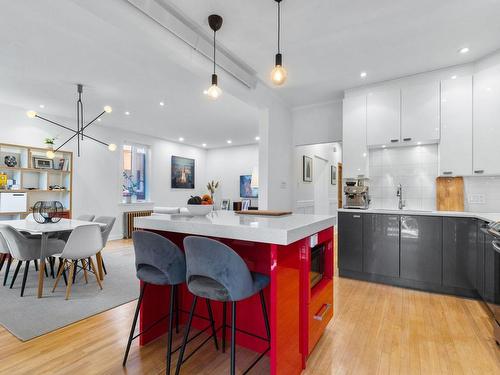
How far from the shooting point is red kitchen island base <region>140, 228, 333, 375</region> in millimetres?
1484

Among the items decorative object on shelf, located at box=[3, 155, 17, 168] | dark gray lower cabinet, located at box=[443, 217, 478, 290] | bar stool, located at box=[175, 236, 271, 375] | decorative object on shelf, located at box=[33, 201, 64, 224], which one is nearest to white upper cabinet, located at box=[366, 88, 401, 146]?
dark gray lower cabinet, located at box=[443, 217, 478, 290]

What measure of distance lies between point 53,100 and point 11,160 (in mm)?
1472

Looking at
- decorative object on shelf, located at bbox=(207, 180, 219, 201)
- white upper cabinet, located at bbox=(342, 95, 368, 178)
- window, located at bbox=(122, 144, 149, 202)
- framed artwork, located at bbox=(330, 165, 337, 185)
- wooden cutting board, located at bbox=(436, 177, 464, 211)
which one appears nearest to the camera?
wooden cutting board, located at bbox=(436, 177, 464, 211)

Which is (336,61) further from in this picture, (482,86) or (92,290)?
(92,290)

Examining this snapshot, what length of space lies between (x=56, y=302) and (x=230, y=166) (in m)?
6.74

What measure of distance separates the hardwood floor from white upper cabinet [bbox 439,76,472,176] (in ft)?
5.53

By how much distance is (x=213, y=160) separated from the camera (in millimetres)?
9430

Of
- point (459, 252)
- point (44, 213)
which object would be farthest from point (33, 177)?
point (459, 252)

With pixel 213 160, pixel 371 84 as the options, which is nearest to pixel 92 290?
pixel 371 84

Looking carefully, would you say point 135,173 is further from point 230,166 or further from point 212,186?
point 230,166

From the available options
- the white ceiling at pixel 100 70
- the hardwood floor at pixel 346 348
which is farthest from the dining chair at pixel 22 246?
the white ceiling at pixel 100 70

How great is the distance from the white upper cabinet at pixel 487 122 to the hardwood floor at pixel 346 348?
5.41ft

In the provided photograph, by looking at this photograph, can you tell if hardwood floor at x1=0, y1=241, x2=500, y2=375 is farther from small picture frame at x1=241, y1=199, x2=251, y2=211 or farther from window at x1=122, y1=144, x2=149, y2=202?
small picture frame at x1=241, y1=199, x2=251, y2=211

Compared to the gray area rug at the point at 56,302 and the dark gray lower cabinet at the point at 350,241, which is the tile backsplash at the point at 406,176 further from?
the gray area rug at the point at 56,302
